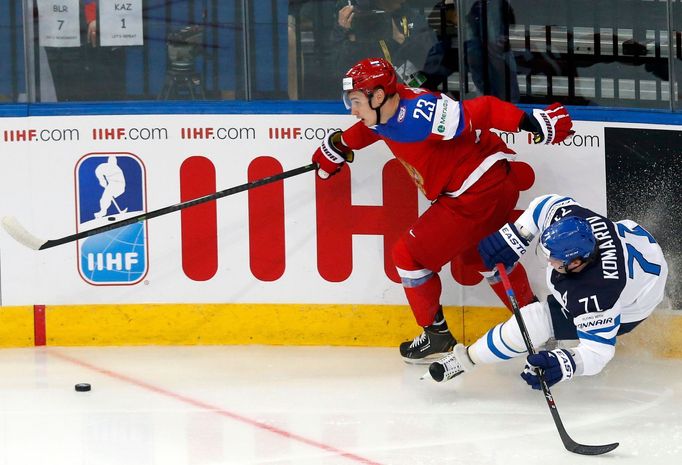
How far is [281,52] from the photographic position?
5680 mm

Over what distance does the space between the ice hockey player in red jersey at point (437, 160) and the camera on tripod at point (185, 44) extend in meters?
0.74

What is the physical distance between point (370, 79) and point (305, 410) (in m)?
1.28

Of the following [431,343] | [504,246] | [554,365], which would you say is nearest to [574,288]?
[554,365]

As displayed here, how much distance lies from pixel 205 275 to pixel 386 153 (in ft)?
3.17

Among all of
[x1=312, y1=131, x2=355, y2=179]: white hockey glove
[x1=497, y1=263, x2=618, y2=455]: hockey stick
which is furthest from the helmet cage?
[x1=497, y1=263, x2=618, y2=455]: hockey stick

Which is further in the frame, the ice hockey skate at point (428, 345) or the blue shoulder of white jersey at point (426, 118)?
the ice hockey skate at point (428, 345)

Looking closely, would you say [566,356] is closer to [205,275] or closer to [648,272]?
[648,272]

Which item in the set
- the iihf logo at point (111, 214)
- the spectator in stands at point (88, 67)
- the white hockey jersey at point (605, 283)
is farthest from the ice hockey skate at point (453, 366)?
the spectator in stands at point (88, 67)

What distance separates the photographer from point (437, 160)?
5211 mm

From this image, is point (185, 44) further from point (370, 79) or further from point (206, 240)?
point (370, 79)

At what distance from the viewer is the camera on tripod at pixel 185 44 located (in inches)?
224

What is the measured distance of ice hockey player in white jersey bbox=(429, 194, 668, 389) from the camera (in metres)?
4.45

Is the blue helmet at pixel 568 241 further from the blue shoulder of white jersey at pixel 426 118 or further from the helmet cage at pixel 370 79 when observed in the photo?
the helmet cage at pixel 370 79

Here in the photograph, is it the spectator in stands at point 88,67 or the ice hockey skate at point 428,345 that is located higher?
the spectator in stands at point 88,67
